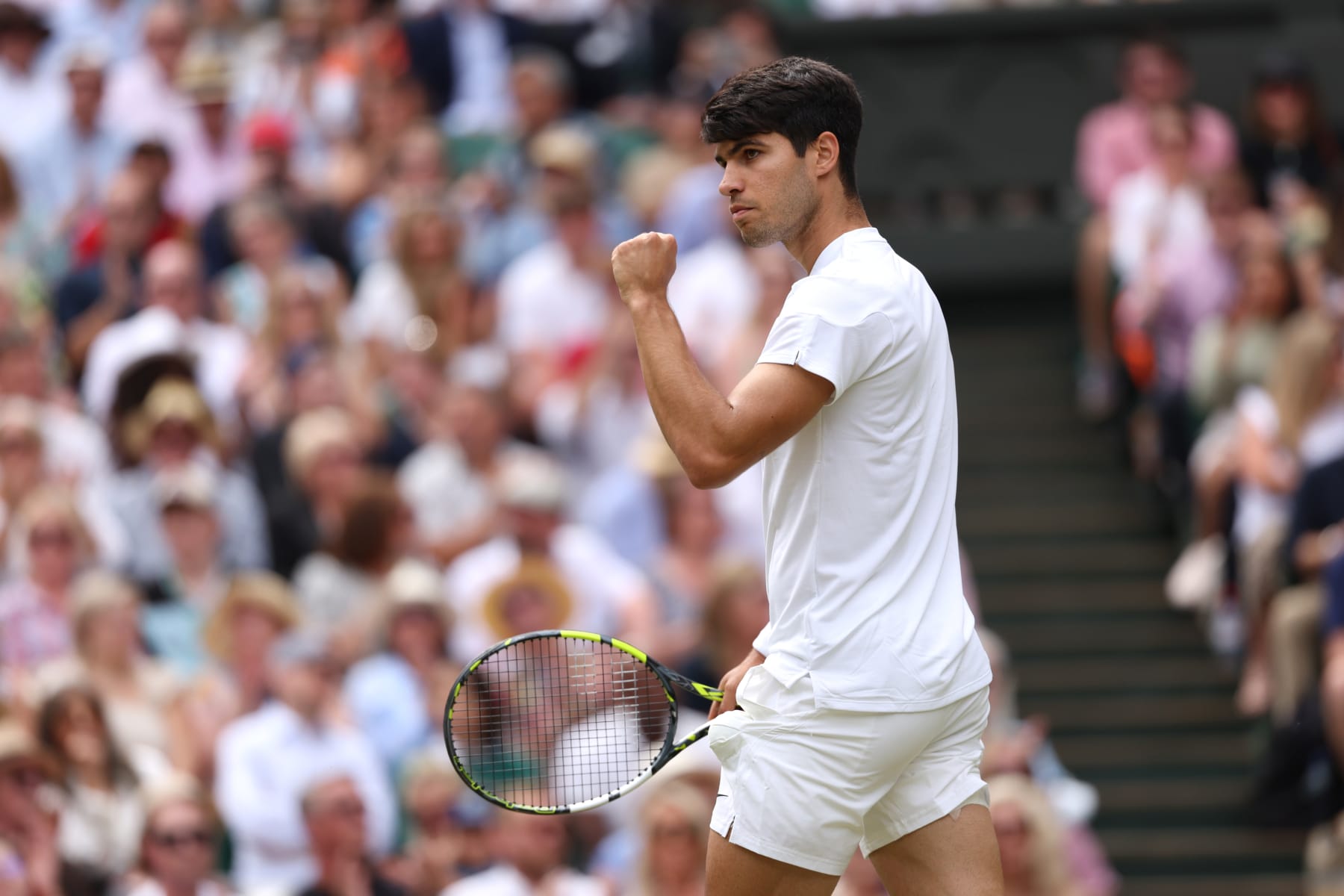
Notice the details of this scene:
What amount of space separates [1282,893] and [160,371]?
5139mm

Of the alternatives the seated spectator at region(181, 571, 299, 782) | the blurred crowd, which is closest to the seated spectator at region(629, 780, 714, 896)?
the seated spectator at region(181, 571, 299, 782)

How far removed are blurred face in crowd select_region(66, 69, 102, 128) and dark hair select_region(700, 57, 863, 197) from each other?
7977 mm

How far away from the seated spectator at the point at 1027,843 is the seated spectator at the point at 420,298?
370 cm

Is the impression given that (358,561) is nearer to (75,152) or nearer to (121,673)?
(121,673)

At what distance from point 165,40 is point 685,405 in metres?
8.71

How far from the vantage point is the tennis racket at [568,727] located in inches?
163

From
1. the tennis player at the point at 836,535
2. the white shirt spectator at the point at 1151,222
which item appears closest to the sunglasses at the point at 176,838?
the tennis player at the point at 836,535

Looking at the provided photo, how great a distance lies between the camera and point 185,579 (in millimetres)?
8508

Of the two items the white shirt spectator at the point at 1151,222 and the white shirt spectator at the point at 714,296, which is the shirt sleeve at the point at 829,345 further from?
the white shirt spectator at the point at 1151,222

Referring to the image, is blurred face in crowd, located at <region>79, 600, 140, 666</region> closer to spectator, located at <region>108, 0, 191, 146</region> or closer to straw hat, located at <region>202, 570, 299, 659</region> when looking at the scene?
straw hat, located at <region>202, 570, 299, 659</region>

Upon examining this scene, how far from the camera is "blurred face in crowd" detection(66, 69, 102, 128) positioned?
11.2 metres

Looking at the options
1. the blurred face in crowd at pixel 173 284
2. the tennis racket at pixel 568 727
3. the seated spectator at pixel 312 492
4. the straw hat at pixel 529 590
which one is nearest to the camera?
the tennis racket at pixel 568 727

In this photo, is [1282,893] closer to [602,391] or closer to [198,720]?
[602,391]

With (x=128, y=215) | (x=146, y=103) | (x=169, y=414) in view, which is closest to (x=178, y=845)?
(x=169, y=414)
